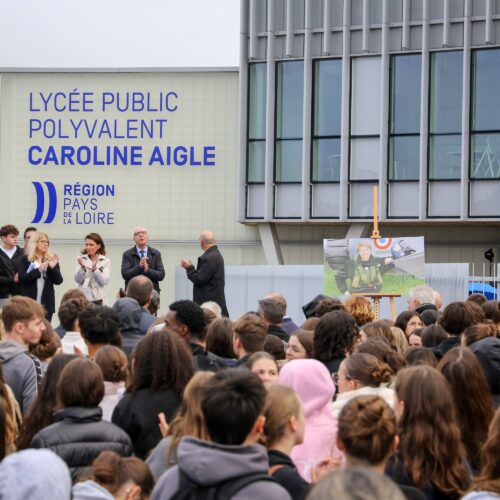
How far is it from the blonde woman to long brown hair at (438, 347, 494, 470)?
9.06m

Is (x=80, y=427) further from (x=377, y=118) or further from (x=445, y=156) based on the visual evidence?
(x=377, y=118)

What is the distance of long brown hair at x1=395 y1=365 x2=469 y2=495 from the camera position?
18.9 feet

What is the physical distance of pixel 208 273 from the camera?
1644 centimetres

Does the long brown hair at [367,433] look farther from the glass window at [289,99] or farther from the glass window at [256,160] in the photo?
the glass window at [256,160]

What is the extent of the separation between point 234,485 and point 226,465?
0.08m

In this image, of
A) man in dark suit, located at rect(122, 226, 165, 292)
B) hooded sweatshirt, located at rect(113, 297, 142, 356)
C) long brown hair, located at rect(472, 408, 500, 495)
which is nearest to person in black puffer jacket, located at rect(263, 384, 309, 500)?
long brown hair, located at rect(472, 408, 500, 495)

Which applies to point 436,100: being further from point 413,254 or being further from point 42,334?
point 42,334

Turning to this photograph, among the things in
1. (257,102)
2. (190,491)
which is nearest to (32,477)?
(190,491)

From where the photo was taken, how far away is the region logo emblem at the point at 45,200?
33031 mm

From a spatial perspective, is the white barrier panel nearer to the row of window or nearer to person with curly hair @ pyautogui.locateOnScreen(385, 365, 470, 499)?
the row of window

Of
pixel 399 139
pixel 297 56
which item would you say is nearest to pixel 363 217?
pixel 399 139

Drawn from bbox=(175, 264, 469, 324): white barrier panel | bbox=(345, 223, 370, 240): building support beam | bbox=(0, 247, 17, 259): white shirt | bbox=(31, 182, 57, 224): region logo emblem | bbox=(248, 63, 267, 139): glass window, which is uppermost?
bbox=(248, 63, 267, 139): glass window

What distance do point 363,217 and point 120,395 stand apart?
76.6 feet

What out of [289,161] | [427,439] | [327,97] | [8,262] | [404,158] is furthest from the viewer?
[289,161]
